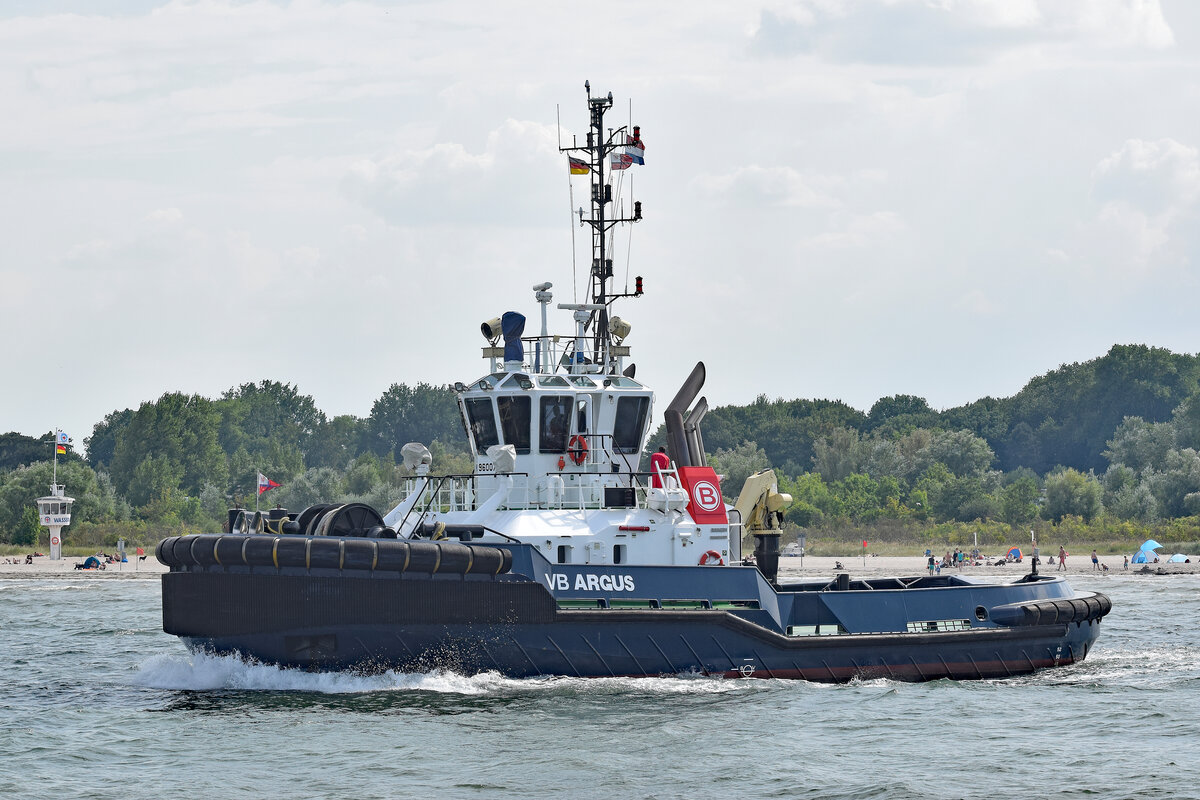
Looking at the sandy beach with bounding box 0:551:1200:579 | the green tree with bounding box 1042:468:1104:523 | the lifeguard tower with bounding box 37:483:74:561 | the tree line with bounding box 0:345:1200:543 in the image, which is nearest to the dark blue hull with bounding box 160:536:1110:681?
the sandy beach with bounding box 0:551:1200:579

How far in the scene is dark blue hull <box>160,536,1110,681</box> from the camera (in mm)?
16266

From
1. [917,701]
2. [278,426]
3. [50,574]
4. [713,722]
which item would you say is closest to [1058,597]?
[917,701]

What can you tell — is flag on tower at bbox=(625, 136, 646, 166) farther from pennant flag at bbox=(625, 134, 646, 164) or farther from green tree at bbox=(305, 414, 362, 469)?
green tree at bbox=(305, 414, 362, 469)

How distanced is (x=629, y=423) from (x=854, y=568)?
32744 millimetres

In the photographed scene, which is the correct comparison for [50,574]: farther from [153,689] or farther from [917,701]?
[917,701]

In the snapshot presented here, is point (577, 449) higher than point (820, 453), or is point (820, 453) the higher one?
point (820, 453)

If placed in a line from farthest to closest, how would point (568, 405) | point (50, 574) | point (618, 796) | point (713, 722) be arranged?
point (50, 574), point (568, 405), point (713, 722), point (618, 796)

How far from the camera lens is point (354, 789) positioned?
13406 millimetres

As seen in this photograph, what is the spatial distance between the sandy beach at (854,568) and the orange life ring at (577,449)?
89.2ft

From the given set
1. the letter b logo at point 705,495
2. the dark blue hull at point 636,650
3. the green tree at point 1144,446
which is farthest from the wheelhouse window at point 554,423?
the green tree at point 1144,446

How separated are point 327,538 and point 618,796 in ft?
16.4

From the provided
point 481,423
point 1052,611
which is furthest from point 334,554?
point 1052,611

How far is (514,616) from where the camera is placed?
16.8 meters

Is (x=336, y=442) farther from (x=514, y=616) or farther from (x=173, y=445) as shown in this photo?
(x=514, y=616)
